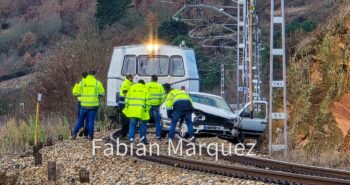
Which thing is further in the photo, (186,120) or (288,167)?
(186,120)

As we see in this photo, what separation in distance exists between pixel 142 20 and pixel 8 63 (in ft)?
64.0

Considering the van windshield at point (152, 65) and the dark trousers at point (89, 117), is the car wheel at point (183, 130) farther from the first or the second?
the van windshield at point (152, 65)

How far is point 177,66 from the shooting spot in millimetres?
27828

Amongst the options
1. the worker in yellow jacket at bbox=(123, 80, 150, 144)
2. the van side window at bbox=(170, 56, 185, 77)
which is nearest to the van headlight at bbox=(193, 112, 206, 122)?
the worker in yellow jacket at bbox=(123, 80, 150, 144)

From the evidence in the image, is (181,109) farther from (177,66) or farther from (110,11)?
(110,11)

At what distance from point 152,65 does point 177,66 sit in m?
0.82

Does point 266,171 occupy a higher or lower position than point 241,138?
higher

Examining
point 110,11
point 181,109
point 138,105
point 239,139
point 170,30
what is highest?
point 110,11

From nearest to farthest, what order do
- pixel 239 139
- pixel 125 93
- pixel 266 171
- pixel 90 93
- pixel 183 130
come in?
pixel 266 171
pixel 90 93
pixel 125 93
pixel 183 130
pixel 239 139

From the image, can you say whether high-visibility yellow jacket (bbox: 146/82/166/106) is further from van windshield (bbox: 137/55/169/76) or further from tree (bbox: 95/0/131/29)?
tree (bbox: 95/0/131/29)

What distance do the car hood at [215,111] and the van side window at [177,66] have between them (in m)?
4.22

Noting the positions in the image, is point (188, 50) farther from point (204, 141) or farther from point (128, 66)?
point (204, 141)

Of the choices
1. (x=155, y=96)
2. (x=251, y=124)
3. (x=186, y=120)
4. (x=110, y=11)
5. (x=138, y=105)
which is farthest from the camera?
(x=110, y=11)

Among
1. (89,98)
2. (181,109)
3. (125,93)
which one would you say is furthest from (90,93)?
(181,109)
